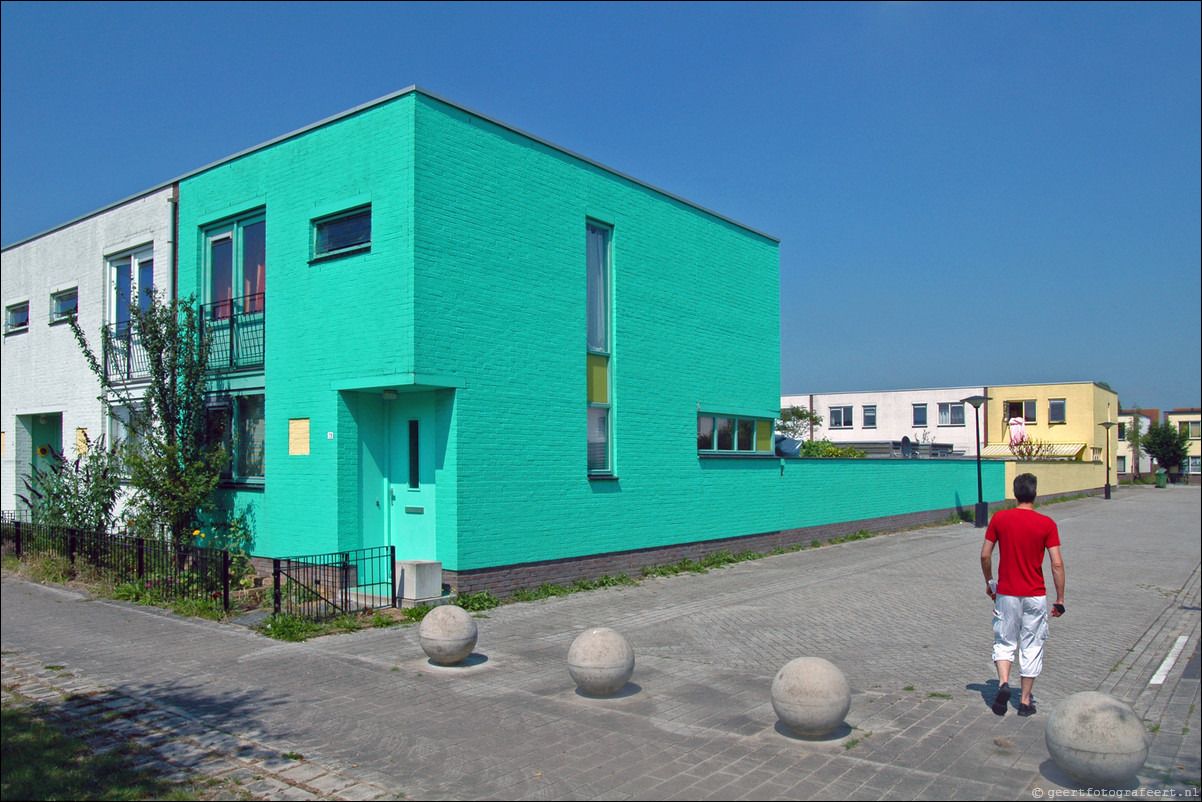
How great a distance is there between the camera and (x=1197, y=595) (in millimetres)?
13773

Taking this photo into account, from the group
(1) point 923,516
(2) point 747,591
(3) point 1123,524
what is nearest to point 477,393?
(2) point 747,591

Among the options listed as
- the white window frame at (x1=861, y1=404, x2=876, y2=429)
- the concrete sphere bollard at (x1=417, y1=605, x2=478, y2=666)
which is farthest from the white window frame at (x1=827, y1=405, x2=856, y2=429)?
the concrete sphere bollard at (x1=417, y1=605, x2=478, y2=666)

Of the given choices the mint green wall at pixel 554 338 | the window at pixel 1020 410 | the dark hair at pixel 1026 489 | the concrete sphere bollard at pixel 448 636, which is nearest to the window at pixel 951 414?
the window at pixel 1020 410

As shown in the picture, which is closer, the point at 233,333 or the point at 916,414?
the point at 233,333

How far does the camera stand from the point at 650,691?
7.61m

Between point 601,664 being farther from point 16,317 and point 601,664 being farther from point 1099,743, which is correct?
point 16,317

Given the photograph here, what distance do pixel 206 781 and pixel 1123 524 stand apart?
2939cm

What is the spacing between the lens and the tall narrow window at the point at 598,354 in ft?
46.9

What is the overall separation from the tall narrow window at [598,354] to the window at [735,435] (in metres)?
2.85

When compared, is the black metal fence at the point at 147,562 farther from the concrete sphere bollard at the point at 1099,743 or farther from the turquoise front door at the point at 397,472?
the concrete sphere bollard at the point at 1099,743

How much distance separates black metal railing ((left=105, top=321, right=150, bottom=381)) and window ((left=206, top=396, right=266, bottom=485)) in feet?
8.06

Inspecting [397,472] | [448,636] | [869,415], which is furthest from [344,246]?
[869,415]

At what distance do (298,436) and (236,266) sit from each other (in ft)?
11.4

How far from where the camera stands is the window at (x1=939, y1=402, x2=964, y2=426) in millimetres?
57062
